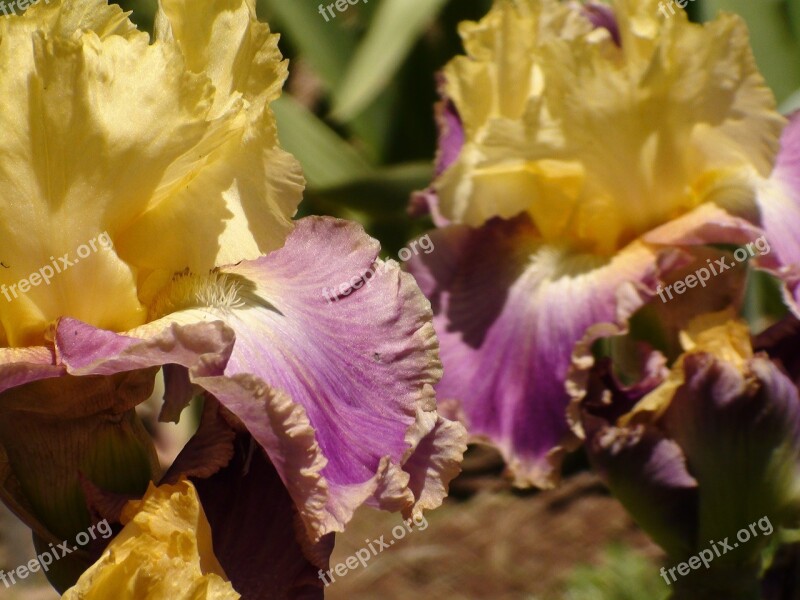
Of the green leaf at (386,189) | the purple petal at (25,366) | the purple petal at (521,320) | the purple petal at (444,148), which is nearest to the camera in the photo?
the purple petal at (25,366)

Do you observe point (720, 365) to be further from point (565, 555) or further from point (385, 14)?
point (565, 555)

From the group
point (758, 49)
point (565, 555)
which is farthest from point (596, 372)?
point (565, 555)

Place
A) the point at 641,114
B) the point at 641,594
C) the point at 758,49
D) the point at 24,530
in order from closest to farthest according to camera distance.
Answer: the point at 641,114
the point at 641,594
the point at 758,49
the point at 24,530

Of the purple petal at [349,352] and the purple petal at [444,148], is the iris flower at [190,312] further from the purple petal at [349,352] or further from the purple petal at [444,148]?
the purple petal at [444,148]

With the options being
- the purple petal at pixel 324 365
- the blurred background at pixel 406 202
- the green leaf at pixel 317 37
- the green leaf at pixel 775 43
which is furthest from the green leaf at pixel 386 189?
the purple petal at pixel 324 365

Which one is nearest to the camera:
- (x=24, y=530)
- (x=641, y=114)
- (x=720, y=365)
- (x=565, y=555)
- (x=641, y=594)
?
(x=720, y=365)

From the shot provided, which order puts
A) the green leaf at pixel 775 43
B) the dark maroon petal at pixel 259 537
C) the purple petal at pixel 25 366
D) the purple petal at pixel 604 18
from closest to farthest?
1. the purple petal at pixel 25 366
2. the dark maroon petal at pixel 259 537
3. the purple petal at pixel 604 18
4. the green leaf at pixel 775 43
